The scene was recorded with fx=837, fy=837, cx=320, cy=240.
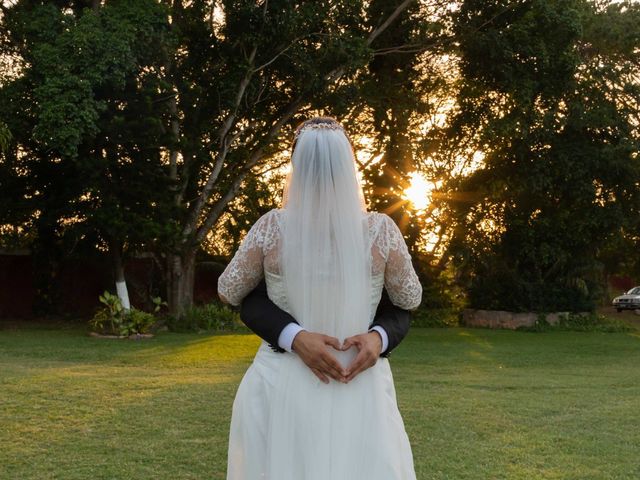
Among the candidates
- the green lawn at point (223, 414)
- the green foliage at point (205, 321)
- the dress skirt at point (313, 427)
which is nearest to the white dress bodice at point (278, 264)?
the dress skirt at point (313, 427)

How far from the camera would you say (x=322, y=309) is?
9.71 ft

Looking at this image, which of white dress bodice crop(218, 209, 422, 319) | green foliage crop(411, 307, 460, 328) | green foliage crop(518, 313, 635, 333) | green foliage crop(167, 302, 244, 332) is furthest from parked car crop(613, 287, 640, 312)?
white dress bodice crop(218, 209, 422, 319)

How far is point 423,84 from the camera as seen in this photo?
24.4 metres

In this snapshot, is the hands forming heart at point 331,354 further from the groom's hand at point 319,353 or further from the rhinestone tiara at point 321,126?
the rhinestone tiara at point 321,126

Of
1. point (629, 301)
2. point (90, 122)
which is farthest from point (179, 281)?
point (629, 301)

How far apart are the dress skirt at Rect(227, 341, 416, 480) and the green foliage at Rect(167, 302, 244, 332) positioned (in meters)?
17.2

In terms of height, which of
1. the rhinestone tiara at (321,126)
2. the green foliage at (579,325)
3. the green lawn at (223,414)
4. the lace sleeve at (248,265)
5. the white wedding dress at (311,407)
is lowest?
the green lawn at (223,414)

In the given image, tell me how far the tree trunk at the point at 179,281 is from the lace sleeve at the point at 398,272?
18320mm

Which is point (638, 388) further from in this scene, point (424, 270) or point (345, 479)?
point (424, 270)

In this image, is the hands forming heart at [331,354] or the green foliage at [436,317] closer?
the hands forming heart at [331,354]

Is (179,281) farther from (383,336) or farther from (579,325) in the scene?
(383,336)

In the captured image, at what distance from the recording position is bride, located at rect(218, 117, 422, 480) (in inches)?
115

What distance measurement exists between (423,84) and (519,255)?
5674mm

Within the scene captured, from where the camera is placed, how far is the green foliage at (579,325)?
23156 millimetres
